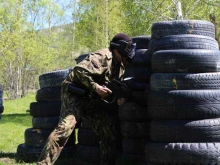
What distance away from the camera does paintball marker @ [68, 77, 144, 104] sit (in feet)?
15.3

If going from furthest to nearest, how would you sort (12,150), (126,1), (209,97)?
1. (126,1)
2. (12,150)
3. (209,97)

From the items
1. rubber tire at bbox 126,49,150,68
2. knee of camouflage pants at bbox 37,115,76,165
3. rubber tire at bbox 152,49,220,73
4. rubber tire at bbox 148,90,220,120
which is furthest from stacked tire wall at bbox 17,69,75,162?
rubber tire at bbox 148,90,220,120

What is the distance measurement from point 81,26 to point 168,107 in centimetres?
4051

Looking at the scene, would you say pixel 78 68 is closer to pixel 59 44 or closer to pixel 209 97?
pixel 209 97

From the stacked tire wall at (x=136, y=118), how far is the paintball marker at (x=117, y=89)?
0.12 m

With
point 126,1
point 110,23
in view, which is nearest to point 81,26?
point 110,23

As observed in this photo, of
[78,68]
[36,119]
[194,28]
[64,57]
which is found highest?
[64,57]

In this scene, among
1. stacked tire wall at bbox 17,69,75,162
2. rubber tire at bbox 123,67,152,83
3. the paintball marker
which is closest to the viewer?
the paintball marker

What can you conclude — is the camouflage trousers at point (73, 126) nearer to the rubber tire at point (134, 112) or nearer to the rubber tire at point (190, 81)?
the rubber tire at point (134, 112)

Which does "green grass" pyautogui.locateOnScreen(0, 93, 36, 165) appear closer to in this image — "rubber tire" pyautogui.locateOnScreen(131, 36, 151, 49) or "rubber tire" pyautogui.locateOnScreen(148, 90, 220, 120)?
"rubber tire" pyautogui.locateOnScreen(131, 36, 151, 49)

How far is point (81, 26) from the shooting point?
4422cm

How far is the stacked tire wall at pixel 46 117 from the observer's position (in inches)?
256

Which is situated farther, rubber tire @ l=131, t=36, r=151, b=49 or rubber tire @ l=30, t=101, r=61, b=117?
rubber tire @ l=30, t=101, r=61, b=117

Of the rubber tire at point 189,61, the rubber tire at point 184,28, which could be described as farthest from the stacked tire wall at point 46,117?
the rubber tire at point 189,61
